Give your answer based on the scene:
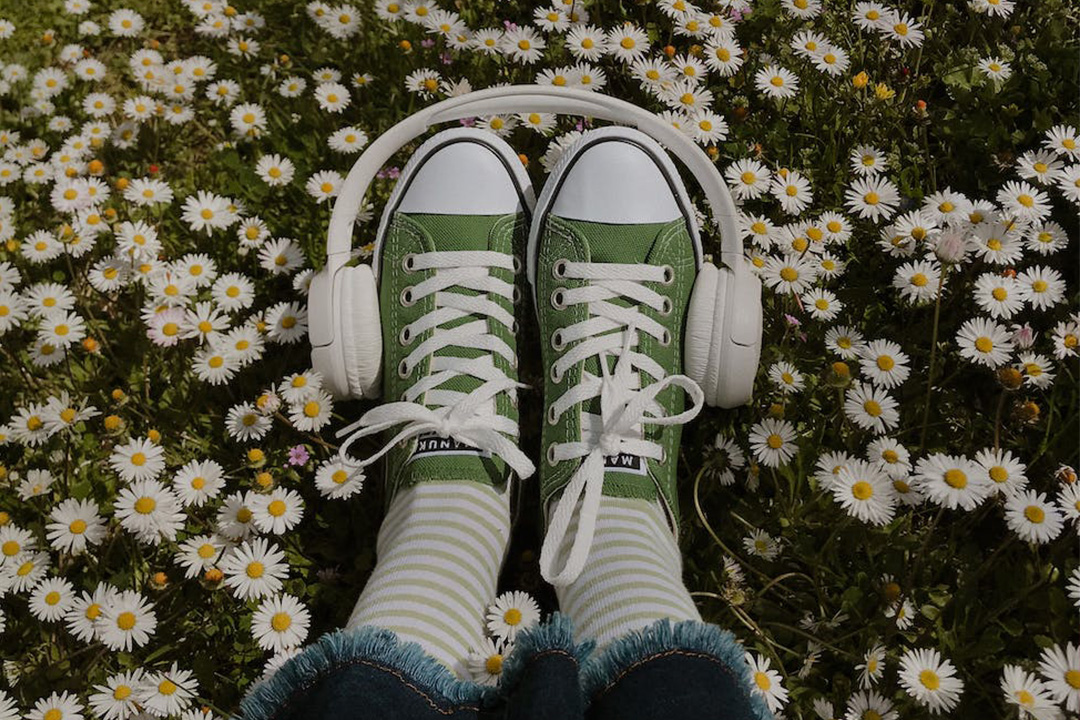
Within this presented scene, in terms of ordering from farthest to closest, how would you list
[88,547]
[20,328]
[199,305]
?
[20,328] < [199,305] < [88,547]

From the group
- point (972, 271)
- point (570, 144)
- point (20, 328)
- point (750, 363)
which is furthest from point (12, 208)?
point (972, 271)

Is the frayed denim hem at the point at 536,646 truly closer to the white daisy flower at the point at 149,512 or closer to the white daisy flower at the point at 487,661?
the white daisy flower at the point at 487,661

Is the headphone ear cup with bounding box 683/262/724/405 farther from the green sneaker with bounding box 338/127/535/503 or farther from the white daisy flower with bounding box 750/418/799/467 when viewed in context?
the green sneaker with bounding box 338/127/535/503

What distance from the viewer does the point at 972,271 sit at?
5.56 ft

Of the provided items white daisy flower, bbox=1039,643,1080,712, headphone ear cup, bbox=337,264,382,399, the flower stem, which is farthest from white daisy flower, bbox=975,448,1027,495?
headphone ear cup, bbox=337,264,382,399

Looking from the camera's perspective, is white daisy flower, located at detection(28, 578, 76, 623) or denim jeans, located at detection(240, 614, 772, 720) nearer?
denim jeans, located at detection(240, 614, 772, 720)

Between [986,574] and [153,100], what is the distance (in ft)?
7.39

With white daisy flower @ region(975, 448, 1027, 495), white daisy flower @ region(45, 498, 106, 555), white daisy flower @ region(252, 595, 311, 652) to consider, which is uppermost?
white daisy flower @ region(975, 448, 1027, 495)

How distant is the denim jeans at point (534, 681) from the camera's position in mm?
973

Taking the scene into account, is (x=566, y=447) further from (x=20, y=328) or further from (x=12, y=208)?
(x=12, y=208)

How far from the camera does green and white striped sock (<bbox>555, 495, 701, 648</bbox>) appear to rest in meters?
1.20

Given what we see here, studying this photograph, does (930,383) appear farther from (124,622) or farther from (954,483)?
(124,622)

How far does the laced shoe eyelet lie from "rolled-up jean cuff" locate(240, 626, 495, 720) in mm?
784

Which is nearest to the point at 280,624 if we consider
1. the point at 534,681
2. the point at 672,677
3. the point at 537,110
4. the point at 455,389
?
the point at 455,389
